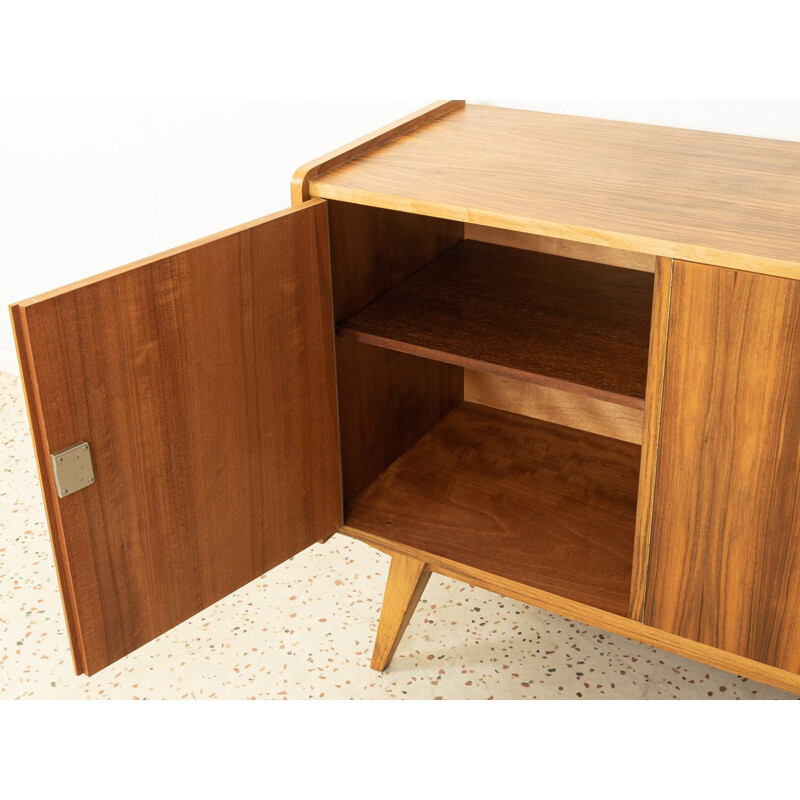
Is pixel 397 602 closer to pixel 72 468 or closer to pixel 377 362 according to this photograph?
pixel 377 362

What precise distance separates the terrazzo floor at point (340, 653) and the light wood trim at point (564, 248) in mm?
657

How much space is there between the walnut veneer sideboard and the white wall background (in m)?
0.06

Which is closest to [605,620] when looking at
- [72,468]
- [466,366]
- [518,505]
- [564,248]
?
[518,505]

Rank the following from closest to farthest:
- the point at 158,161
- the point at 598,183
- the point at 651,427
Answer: the point at 651,427 < the point at 598,183 < the point at 158,161

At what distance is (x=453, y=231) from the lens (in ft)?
5.32

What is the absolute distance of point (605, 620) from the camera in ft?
4.25

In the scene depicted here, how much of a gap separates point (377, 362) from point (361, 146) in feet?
1.06

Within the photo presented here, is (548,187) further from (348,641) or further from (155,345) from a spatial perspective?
(348,641)

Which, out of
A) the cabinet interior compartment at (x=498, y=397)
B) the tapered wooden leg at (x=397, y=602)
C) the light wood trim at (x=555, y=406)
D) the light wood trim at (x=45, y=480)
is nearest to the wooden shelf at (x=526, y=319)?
the cabinet interior compartment at (x=498, y=397)

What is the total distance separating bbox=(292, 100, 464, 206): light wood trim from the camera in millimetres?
1244

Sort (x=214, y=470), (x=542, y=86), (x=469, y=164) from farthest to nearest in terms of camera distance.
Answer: (x=542, y=86) → (x=469, y=164) → (x=214, y=470)

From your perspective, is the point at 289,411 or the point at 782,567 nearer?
the point at 782,567

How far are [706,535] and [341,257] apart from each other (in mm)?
587

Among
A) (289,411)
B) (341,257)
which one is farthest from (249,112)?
(289,411)
